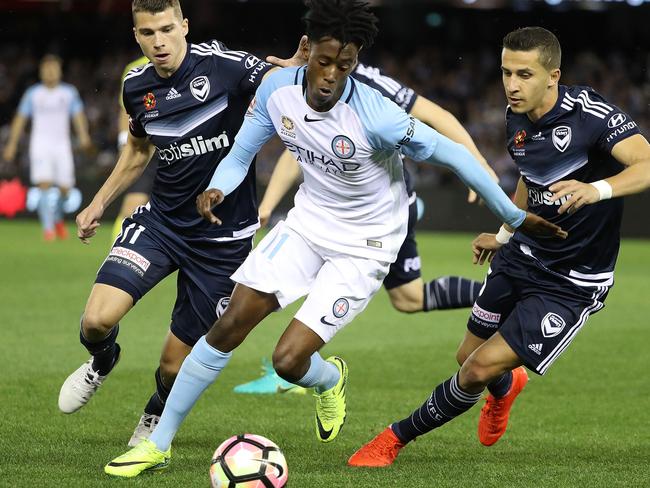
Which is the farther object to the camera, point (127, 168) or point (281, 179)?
point (281, 179)

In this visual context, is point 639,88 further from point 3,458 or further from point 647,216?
point 3,458

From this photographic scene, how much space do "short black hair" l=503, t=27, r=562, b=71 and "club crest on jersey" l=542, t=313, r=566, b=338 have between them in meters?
1.19

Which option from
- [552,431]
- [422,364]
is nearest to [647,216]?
[422,364]

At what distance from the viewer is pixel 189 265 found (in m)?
6.20

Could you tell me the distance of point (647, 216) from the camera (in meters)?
21.2

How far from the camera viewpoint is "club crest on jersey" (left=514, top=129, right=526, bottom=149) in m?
5.83

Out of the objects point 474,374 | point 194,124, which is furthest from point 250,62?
point 474,374

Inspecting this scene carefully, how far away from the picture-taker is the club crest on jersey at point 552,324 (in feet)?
18.5

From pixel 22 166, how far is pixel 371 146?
22.4 m

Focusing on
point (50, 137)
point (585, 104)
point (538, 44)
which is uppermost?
point (538, 44)

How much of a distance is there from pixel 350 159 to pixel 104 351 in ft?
5.86

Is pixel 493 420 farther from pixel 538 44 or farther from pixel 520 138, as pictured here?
pixel 538 44

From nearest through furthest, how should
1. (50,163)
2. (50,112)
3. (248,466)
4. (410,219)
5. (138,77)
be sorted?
(248,466)
(138,77)
(410,219)
(50,112)
(50,163)

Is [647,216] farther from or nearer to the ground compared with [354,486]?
nearer to the ground
